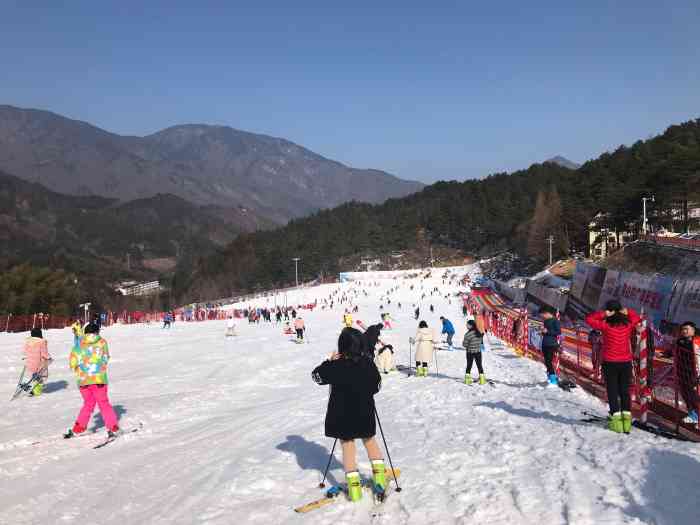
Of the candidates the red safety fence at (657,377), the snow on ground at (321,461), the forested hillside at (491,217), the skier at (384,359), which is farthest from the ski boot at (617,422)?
the forested hillside at (491,217)

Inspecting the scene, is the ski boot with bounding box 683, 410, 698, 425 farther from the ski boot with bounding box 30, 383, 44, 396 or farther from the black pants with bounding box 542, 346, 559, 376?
the ski boot with bounding box 30, 383, 44, 396

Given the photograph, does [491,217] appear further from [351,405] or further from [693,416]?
[351,405]

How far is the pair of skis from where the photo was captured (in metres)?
5.14

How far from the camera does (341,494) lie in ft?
17.7

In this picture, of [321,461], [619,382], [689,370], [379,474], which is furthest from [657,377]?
[379,474]

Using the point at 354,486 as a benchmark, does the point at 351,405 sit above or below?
above

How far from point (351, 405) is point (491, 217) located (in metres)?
123

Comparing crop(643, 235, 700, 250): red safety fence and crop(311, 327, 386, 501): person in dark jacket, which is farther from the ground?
crop(643, 235, 700, 250): red safety fence

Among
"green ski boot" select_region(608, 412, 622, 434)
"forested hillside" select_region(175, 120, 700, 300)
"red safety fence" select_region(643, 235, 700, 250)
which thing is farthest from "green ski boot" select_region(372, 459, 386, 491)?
"forested hillside" select_region(175, 120, 700, 300)

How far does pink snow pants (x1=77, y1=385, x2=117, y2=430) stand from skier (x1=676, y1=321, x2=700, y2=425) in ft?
24.2

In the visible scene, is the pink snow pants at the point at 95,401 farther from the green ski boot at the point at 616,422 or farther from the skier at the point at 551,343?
the skier at the point at 551,343

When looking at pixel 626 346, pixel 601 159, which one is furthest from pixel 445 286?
pixel 626 346

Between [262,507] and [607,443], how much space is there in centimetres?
361

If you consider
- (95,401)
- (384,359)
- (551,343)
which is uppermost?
(551,343)
